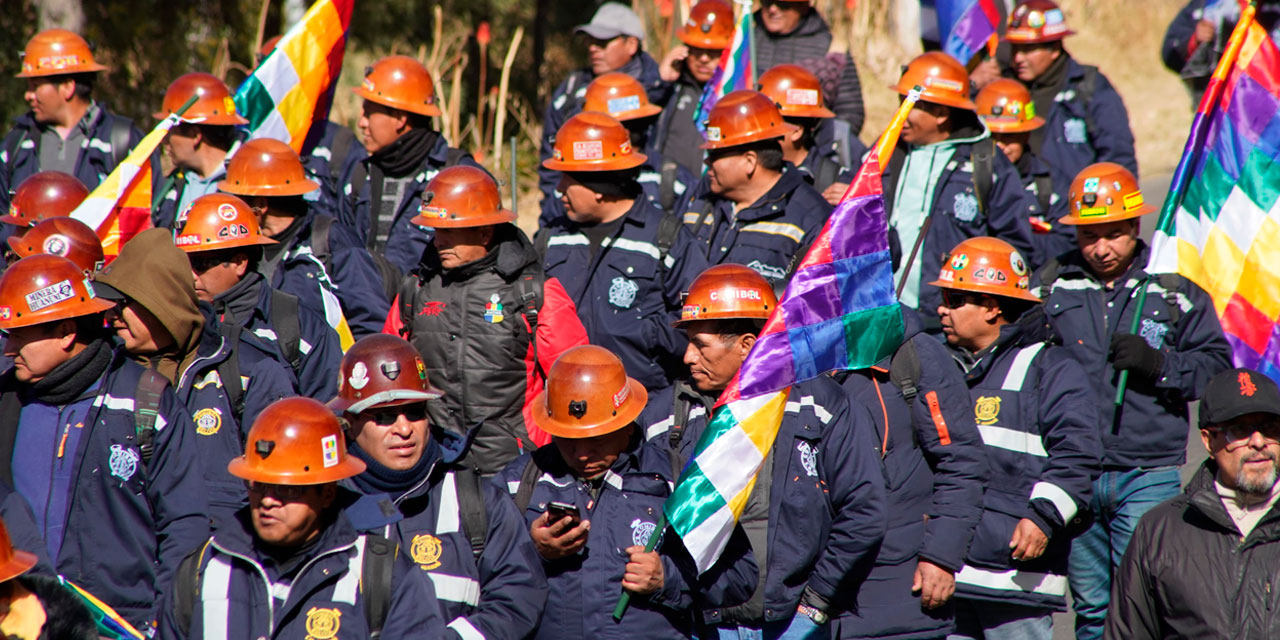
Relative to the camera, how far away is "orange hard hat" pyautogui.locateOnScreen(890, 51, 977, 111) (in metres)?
7.68

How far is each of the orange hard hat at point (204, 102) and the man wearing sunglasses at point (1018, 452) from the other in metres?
4.65

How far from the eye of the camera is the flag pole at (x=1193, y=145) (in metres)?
6.16

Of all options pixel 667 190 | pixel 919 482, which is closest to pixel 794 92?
pixel 667 190

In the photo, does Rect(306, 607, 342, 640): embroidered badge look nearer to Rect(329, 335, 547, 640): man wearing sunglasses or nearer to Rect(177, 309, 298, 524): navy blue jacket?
Rect(329, 335, 547, 640): man wearing sunglasses

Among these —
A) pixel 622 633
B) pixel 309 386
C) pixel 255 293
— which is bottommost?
pixel 622 633

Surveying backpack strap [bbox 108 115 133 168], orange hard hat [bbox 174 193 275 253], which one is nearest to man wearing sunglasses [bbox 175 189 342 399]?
orange hard hat [bbox 174 193 275 253]

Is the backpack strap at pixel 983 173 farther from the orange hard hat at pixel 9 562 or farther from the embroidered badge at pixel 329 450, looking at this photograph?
the orange hard hat at pixel 9 562

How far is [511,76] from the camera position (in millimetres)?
16422

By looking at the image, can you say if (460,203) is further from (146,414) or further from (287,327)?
(146,414)

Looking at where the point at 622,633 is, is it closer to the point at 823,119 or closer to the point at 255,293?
the point at 255,293

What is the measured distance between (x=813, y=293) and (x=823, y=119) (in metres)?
4.68

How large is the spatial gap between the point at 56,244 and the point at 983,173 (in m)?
5.02

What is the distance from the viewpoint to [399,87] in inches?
309

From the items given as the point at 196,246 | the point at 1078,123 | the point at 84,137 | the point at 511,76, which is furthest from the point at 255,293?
the point at 511,76
